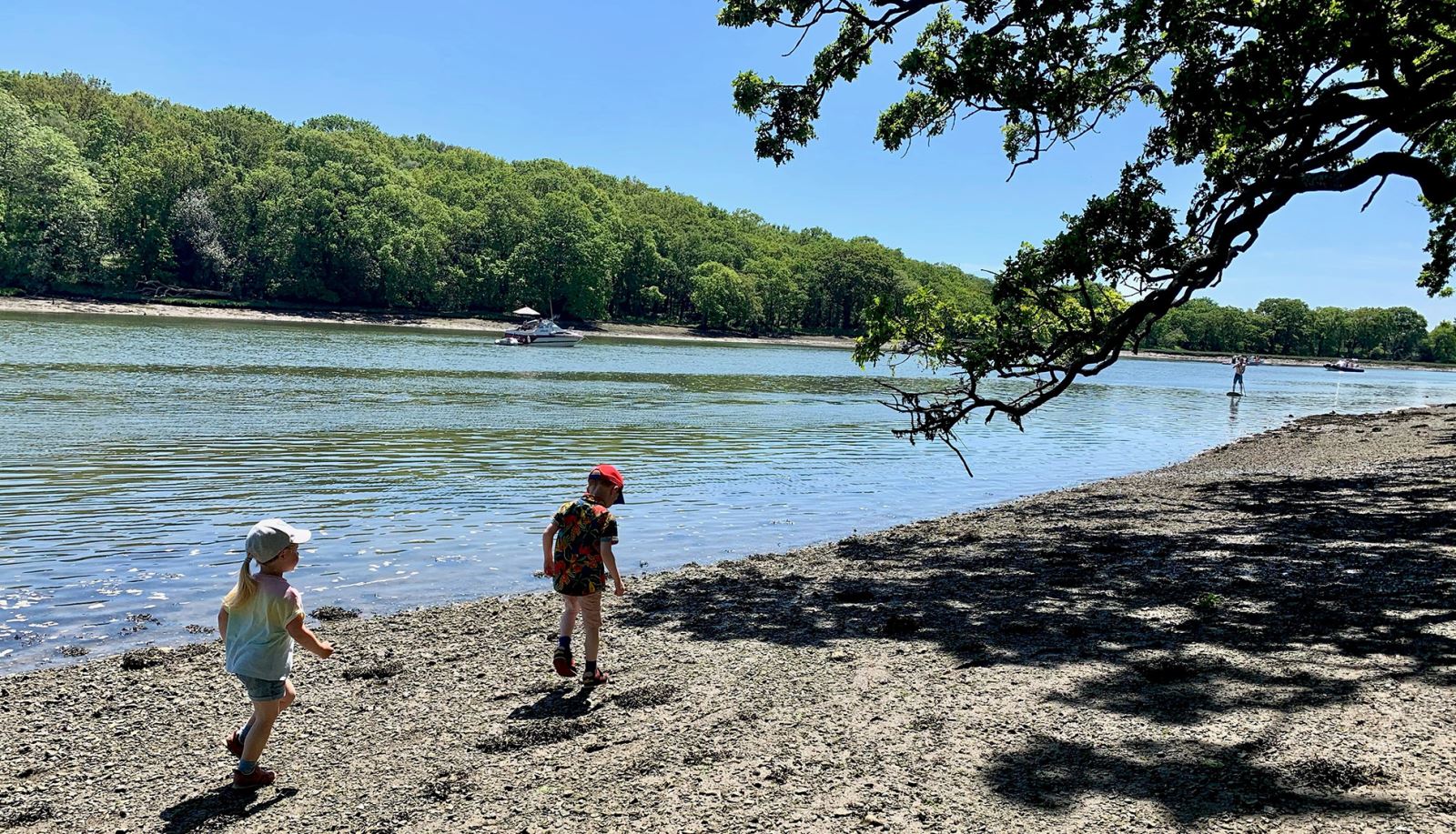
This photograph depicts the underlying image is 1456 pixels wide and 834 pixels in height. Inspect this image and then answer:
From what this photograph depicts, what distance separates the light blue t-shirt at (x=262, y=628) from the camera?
5.31m

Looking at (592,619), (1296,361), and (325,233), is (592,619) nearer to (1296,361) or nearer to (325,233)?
(325,233)

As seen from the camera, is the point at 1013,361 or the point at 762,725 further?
the point at 1013,361

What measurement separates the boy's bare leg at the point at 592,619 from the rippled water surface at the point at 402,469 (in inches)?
180

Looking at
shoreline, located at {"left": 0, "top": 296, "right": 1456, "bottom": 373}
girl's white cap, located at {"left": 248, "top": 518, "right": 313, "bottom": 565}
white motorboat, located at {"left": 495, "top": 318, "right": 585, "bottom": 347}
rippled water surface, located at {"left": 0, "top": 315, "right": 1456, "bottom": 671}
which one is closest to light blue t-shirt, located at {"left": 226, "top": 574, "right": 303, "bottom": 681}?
girl's white cap, located at {"left": 248, "top": 518, "right": 313, "bottom": 565}

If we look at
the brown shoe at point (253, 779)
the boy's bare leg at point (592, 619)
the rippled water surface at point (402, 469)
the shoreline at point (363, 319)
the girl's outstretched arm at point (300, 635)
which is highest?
the shoreline at point (363, 319)

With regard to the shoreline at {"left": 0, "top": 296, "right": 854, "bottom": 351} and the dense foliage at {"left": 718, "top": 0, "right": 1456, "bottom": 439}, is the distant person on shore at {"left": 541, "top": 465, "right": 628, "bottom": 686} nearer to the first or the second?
the dense foliage at {"left": 718, "top": 0, "right": 1456, "bottom": 439}

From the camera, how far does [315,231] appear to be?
113188mm

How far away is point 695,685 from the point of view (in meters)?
7.15

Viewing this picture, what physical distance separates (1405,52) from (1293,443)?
780 inches

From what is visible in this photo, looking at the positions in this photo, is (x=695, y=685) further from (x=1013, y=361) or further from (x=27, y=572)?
(x=27, y=572)

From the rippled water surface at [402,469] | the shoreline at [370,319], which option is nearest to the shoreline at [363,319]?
the shoreline at [370,319]

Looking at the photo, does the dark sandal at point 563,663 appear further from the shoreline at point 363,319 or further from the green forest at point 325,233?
the green forest at point 325,233

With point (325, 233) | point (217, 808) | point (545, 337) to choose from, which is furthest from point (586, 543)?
point (325, 233)

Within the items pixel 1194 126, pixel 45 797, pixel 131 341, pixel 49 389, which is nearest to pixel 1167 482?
pixel 1194 126
